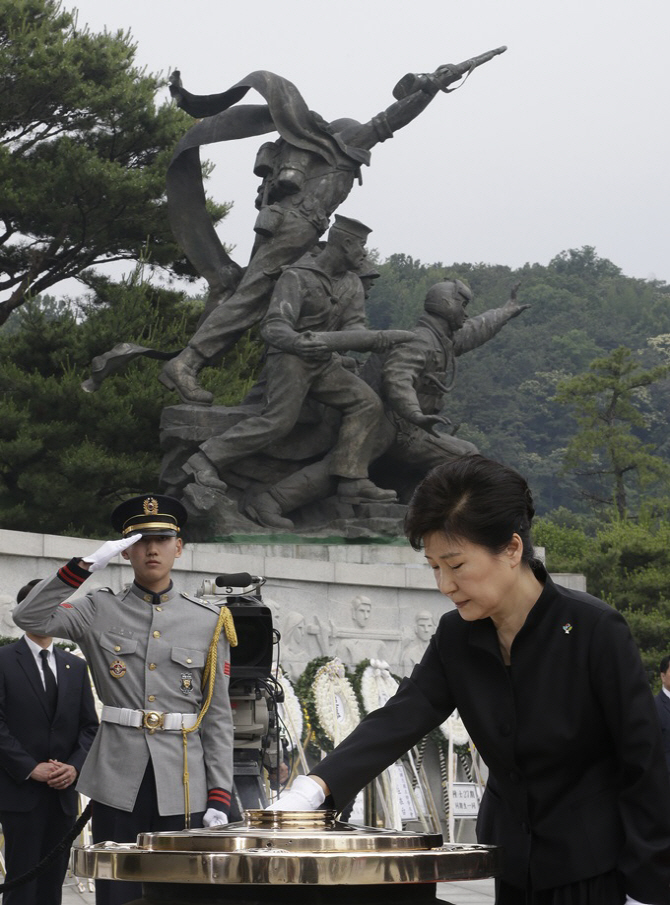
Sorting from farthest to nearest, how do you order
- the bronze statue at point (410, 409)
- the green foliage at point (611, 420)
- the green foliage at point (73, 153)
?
the green foliage at point (611, 420)
the green foliage at point (73, 153)
the bronze statue at point (410, 409)

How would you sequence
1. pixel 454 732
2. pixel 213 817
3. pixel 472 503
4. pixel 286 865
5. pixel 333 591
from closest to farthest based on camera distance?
pixel 286 865 < pixel 472 503 < pixel 213 817 < pixel 454 732 < pixel 333 591

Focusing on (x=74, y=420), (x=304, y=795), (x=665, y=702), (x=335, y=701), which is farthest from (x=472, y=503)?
(x=74, y=420)

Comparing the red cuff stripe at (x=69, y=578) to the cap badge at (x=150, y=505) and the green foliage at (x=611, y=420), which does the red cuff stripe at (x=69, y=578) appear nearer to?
the cap badge at (x=150, y=505)

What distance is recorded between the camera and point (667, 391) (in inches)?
1713

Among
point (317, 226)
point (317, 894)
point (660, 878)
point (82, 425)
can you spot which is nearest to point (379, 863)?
point (317, 894)

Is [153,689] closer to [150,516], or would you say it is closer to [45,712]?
Result: [150,516]

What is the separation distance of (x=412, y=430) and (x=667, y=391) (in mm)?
32435

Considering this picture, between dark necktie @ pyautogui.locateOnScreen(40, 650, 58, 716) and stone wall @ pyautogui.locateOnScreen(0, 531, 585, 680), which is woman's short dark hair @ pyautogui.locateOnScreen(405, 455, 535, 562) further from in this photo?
stone wall @ pyautogui.locateOnScreen(0, 531, 585, 680)

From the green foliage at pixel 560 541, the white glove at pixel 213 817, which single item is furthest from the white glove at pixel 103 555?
the green foliage at pixel 560 541

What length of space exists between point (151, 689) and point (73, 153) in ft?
50.6

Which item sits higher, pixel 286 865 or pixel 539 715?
pixel 539 715

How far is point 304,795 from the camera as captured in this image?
2.17m

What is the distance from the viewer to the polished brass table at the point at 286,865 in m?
1.59

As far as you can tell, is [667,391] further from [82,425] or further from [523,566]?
[523,566]
